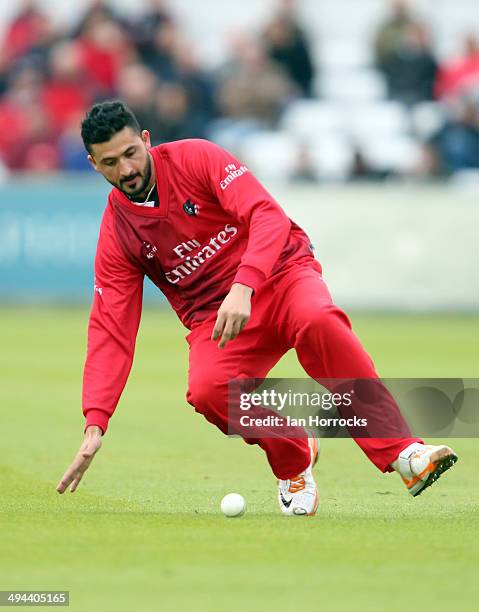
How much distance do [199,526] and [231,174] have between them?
1.72 metres

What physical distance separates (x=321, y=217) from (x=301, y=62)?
475 cm

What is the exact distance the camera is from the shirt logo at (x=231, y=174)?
7203 mm

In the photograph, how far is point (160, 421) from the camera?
11.2m

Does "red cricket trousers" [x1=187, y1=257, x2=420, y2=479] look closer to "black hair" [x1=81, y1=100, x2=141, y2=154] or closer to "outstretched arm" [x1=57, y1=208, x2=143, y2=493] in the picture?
"outstretched arm" [x1=57, y1=208, x2=143, y2=493]

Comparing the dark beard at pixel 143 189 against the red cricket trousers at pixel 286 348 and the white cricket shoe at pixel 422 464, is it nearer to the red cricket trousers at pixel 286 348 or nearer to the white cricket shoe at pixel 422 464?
the red cricket trousers at pixel 286 348

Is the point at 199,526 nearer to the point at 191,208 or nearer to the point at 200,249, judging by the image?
the point at 200,249

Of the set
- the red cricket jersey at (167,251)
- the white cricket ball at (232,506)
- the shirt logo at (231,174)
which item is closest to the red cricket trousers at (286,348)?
the red cricket jersey at (167,251)

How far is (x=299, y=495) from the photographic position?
288 inches

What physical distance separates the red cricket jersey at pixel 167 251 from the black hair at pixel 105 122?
41 centimetres

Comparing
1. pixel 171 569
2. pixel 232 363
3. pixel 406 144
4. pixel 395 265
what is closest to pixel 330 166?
pixel 406 144

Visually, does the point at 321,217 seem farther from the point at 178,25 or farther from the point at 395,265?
the point at 178,25

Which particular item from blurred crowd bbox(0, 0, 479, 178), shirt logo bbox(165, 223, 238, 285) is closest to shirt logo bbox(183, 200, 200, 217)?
shirt logo bbox(165, 223, 238, 285)

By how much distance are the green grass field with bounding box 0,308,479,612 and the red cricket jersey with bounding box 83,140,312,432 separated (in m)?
0.74

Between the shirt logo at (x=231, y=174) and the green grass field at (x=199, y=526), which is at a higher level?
the shirt logo at (x=231, y=174)
